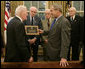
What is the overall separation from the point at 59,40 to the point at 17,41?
750mm

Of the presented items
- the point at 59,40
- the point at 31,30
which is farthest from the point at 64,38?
the point at 31,30

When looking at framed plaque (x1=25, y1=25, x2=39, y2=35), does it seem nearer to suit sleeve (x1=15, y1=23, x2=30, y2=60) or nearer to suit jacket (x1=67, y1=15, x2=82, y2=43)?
suit jacket (x1=67, y1=15, x2=82, y2=43)

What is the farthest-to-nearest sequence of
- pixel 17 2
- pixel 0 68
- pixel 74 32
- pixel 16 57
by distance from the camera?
1. pixel 17 2
2. pixel 74 32
3. pixel 16 57
4. pixel 0 68

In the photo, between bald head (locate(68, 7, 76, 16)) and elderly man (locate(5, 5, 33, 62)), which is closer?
elderly man (locate(5, 5, 33, 62))

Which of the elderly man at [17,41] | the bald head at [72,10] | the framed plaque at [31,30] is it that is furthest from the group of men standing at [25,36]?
the bald head at [72,10]

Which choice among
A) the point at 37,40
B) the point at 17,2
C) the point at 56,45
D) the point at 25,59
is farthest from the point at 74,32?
the point at 17,2

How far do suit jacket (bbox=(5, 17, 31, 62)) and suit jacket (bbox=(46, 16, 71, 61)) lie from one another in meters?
0.47

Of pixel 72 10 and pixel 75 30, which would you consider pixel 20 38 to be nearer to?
pixel 75 30

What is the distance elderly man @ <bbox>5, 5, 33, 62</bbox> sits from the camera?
2619 mm

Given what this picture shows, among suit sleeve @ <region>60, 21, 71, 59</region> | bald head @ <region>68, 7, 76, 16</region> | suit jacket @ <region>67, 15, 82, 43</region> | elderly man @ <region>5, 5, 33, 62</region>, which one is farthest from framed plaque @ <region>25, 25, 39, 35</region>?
suit sleeve @ <region>60, 21, 71, 59</region>

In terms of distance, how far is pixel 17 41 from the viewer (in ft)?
8.59

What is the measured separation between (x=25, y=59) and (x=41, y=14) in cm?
409

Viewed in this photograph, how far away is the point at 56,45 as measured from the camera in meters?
2.86

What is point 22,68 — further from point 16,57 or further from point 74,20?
point 74,20
